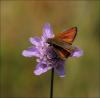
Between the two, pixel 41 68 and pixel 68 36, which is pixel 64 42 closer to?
pixel 68 36

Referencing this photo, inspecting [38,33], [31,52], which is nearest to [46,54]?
[31,52]

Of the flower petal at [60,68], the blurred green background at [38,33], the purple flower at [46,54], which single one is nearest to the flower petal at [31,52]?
the purple flower at [46,54]

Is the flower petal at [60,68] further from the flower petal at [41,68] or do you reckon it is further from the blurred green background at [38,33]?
the blurred green background at [38,33]

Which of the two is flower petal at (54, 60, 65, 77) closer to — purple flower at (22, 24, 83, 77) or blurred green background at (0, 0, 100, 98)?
purple flower at (22, 24, 83, 77)

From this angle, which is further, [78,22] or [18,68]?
[78,22]

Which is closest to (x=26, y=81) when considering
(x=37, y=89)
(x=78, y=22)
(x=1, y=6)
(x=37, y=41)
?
(x=37, y=89)

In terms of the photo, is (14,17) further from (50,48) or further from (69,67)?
(50,48)

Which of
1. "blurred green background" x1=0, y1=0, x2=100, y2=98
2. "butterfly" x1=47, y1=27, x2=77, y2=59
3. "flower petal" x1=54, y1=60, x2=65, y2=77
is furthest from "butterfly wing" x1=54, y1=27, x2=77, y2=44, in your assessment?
"blurred green background" x1=0, y1=0, x2=100, y2=98
